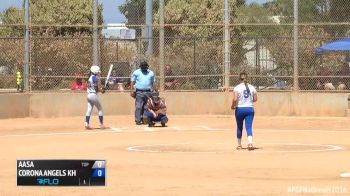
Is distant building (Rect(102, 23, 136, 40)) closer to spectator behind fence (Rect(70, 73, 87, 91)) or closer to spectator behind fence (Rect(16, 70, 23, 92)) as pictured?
spectator behind fence (Rect(70, 73, 87, 91))

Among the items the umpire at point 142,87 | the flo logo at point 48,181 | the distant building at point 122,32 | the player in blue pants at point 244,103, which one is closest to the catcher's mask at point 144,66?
the umpire at point 142,87

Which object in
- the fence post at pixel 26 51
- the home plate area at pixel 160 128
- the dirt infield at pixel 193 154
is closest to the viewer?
the dirt infield at pixel 193 154

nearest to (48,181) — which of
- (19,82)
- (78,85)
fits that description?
(78,85)

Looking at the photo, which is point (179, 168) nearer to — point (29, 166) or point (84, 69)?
point (29, 166)

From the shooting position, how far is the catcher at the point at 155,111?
2358cm

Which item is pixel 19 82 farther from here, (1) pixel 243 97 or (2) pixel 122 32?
(1) pixel 243 97

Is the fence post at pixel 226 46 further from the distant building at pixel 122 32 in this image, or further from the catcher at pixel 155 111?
the catcher at pixel 155 111

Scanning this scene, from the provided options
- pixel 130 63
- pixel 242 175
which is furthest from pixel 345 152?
pixel 130 63

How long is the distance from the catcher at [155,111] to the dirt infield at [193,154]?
0.43m

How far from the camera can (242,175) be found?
1357 cm
